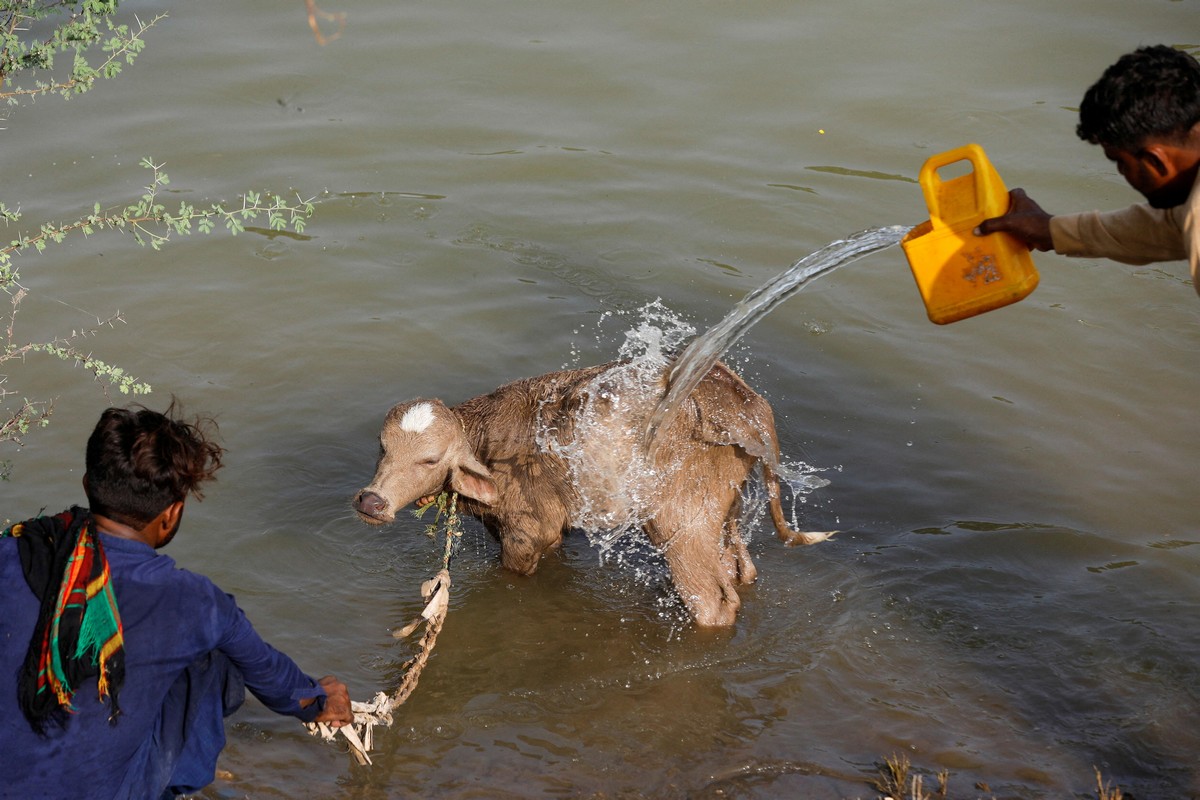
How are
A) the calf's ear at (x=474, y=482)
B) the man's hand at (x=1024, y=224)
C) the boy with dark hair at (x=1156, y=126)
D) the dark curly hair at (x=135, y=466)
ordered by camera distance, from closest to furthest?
the dark curly hair at (x=135, y=466) < the boy with dark hair at (x=1156, y=126) < the man's hand at (x=1024, y=224) < the calf's ear at (x=474, y=482)

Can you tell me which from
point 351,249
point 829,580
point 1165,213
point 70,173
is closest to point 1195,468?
point 829,580

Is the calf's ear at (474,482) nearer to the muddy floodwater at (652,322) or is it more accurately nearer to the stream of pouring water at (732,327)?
the muddy floodwater at (652,322)

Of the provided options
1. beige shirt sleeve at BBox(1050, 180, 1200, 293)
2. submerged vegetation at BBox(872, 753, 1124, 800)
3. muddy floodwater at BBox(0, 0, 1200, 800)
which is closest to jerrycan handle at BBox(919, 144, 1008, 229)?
beige shirt sleeve at BBox(1050, 180, 1200, 293)

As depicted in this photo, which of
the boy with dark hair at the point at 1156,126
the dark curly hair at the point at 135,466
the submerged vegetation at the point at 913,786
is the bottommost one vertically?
the submerged vegetation at the point at 913,786

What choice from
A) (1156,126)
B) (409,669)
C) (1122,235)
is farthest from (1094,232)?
(409,669)

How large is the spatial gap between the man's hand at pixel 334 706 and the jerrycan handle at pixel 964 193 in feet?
8.90

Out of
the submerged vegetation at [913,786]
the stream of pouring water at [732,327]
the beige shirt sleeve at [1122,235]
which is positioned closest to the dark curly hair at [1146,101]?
the beige shirt sleeve at [1122,235]

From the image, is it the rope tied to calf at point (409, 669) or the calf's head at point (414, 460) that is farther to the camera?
the calf's head at point (414, 460)

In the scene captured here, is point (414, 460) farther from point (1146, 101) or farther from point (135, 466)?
point (1146, 101)

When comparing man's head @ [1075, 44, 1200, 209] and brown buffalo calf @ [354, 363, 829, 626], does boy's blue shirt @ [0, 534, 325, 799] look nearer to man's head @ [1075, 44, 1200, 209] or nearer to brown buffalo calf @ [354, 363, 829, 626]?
brown buffalo calf @ [354, 363, 829, 626]

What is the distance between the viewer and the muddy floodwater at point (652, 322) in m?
5.06

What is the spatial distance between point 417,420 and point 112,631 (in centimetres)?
266

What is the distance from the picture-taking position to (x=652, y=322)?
8102 millimetres

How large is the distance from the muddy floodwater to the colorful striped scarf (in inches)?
69.9
